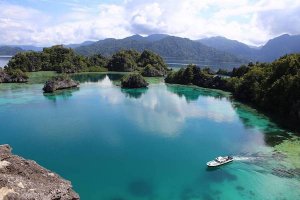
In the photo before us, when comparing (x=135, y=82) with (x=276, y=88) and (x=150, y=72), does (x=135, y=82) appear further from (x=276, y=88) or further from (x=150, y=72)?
(x=276, y=88)

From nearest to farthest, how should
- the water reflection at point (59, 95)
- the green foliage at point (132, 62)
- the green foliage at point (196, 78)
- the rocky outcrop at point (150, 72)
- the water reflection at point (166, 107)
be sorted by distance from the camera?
1. the water reflection at point (166, 107)
2. the water reflection at point (59, 95)
3. the green foliage at point (196, 78)
4. the rocky outcrop at point (150, 72)
5. the green foliage at point (132, 62)

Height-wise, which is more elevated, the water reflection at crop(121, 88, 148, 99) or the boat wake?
the water reflection at crop(121, 88, 148, 99)

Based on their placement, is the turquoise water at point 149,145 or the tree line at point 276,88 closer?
the turquoise water at point 149,145

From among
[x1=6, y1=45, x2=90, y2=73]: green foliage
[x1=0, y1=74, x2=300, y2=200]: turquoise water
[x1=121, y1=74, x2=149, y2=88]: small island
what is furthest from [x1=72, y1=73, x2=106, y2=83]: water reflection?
[x1=0, y1=74, x2=300, y2=200]: turquoise water

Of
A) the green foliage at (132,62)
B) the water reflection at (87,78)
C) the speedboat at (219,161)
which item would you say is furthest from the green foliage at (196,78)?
the speedboat at (219,161)

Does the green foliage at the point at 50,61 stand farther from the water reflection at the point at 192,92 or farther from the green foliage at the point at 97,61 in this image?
the water reflection at the point at 192,92

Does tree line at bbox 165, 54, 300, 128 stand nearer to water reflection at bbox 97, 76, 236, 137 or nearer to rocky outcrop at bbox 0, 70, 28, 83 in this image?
water reflection at bbox 97, 76, 236, 137

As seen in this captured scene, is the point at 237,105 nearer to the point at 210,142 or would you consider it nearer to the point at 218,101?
the point at 218,101
